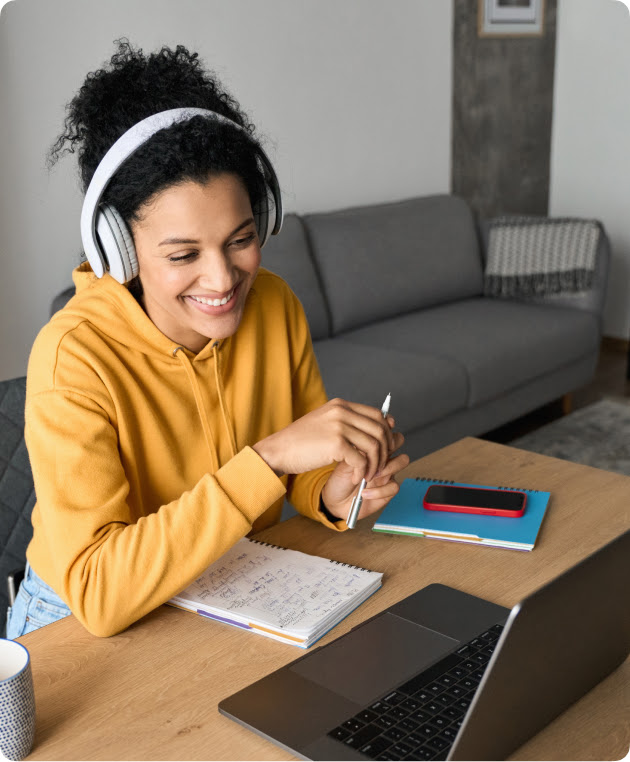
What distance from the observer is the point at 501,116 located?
14.0ft

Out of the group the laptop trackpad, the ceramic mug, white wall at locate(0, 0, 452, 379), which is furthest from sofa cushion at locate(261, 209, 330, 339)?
the ceramic mug

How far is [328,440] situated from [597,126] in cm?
387

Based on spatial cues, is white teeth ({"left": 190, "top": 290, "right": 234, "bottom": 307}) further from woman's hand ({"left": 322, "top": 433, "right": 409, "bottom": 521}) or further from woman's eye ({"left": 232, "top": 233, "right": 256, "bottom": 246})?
woman's hand ({"left": 322, "top": 433, "right": 409, "bottom": 521})

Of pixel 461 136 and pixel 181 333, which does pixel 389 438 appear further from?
pixel 461 136

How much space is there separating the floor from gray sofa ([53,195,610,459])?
16 cm

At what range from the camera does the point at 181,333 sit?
3.86ft

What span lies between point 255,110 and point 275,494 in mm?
2432

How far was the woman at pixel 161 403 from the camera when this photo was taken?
964 millimetres

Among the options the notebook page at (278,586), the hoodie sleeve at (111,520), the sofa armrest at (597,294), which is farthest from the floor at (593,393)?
the hoodie sleeve at (111,520)

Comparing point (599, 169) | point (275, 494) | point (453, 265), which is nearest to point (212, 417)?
point (275, 494)

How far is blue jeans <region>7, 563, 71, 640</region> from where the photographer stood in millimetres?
1138

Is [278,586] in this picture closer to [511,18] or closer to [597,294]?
[597,294]

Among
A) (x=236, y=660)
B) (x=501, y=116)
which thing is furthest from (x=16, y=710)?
(x=501, y=116)

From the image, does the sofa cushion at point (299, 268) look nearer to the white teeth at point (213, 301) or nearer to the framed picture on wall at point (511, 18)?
the framed picture on wall at point (511, 18)
